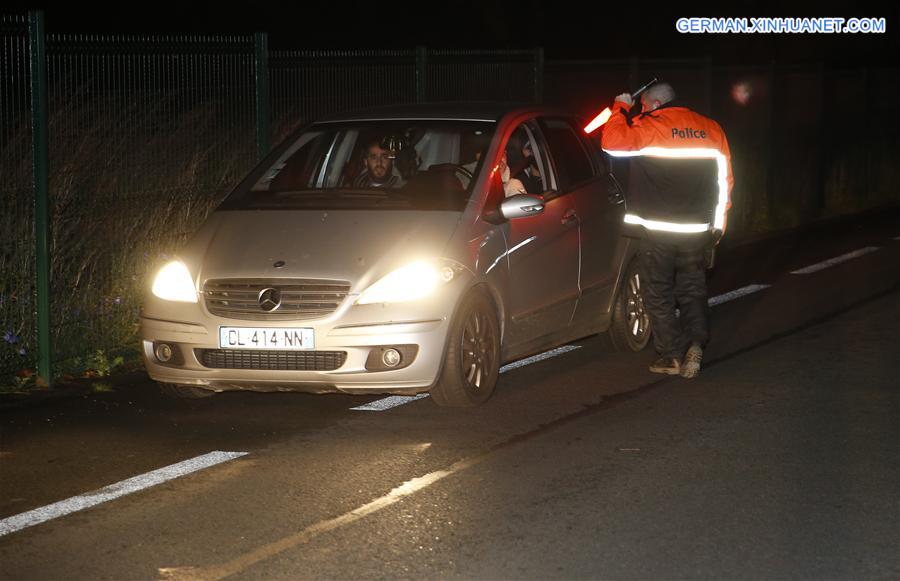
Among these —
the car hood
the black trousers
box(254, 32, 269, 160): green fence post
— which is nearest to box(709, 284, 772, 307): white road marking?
the black trousers

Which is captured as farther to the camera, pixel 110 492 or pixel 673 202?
pixel 673 202

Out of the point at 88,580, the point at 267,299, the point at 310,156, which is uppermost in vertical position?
the point at 310,156

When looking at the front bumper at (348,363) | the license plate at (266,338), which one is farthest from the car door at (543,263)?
the license plate at (266,338)

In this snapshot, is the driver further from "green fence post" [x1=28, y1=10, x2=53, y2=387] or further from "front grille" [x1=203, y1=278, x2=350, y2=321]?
"green fence post" [x1=28, y1=10, x2=53, y2=387]

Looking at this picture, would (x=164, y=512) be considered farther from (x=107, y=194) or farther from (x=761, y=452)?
(x=107, y=194)

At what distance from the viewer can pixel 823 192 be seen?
881 inches

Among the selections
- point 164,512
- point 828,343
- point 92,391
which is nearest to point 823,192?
point 828,343

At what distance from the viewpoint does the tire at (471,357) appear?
8477 millimetres

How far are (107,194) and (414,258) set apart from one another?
3.22 metres

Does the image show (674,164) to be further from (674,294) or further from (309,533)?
(309,533)

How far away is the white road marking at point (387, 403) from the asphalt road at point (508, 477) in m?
0.11

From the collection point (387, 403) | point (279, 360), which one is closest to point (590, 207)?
point (387, 403)

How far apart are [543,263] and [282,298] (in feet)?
5.59

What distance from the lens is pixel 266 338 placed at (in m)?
8.26
